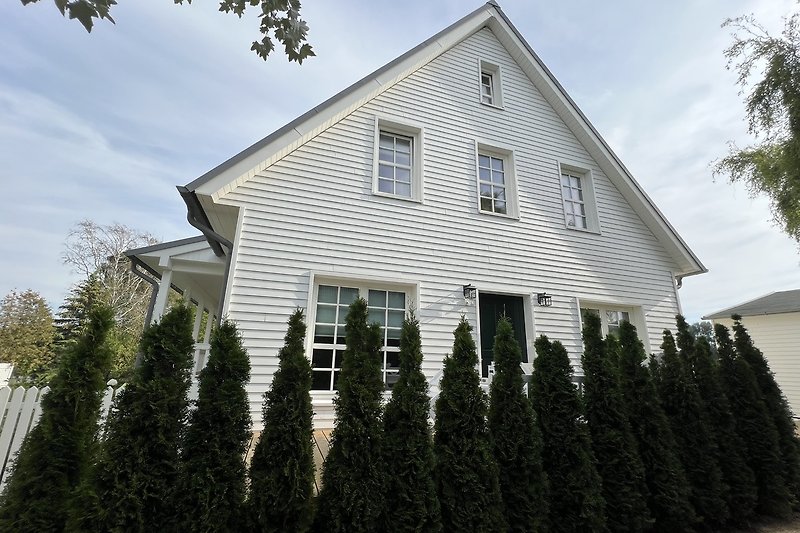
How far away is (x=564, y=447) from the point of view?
2.52 m

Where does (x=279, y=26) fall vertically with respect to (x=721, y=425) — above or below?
above

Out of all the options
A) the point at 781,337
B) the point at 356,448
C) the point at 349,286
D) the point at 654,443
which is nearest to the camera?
the point at 356,448

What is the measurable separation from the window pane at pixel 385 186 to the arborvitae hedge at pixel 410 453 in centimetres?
378

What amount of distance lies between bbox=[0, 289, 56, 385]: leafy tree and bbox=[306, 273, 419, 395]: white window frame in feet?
51.1

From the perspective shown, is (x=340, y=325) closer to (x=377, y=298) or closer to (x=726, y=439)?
(x=377, y=298)

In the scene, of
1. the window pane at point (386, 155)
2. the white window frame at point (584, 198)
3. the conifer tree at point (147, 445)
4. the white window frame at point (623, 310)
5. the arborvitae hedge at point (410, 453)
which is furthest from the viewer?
the white window frame at point (584, 198)

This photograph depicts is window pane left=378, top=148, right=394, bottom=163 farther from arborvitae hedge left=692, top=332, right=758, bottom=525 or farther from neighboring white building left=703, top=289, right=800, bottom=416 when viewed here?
neighboring white building left=703, top=289, right=800, bottom=416

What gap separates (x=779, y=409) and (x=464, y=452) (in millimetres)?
3884

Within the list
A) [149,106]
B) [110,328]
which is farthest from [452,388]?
[149,106]

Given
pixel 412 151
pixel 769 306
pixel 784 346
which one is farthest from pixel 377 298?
pixel 769 306

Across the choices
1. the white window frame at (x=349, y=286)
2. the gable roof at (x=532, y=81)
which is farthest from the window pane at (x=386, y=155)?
the white window frame at (x=349, y=286)

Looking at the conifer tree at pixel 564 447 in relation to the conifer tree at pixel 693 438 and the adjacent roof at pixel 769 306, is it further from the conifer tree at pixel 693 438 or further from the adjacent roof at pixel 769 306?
the adjacent roof at pixel 769 306

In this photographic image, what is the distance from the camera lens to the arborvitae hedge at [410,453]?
2039 mm

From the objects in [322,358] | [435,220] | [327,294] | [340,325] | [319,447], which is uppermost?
Answer: [435,220]
